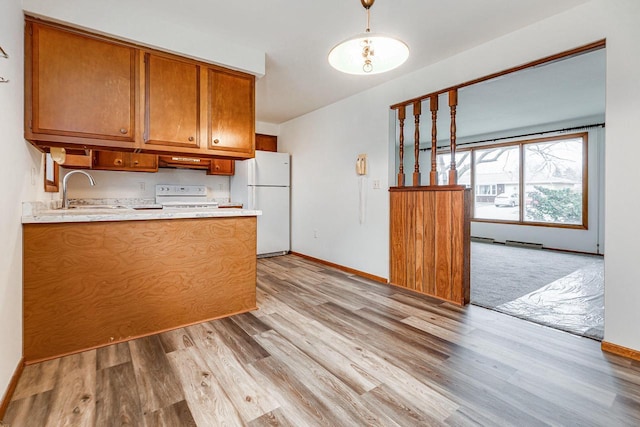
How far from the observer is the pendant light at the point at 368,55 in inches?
64.9

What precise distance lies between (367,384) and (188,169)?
4.20 meters

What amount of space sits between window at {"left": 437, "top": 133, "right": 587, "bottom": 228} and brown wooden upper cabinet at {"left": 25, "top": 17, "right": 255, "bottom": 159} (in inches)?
162

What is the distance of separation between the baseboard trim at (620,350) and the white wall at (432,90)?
30mm

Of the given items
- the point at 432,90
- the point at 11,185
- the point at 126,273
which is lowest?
the point at 126,273

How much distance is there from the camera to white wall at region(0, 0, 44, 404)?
4.83ft

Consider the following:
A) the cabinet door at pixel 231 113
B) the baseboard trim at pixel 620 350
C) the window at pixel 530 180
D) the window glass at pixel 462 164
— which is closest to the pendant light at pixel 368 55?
the cabinet door at pixel 231 113

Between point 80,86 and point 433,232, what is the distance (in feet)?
10.2

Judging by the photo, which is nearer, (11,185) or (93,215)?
(11,185)

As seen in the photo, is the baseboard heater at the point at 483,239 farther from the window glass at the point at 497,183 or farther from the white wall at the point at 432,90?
the white wall at the point at 432,90

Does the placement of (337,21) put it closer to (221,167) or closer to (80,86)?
(80,86)

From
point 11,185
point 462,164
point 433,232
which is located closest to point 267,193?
point 433,232

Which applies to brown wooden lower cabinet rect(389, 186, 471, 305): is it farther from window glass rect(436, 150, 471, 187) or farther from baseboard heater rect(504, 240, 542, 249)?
window glass rect(436, 150, 471, 187)

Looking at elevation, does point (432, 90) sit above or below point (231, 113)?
above

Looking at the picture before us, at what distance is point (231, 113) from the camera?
2721 mm
